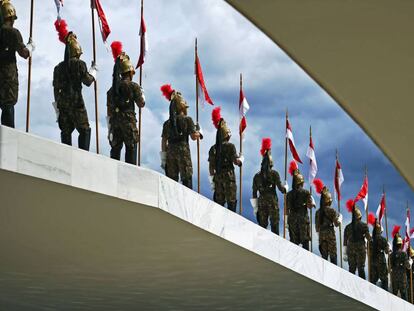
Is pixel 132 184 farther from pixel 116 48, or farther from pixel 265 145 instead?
pixel 265 145

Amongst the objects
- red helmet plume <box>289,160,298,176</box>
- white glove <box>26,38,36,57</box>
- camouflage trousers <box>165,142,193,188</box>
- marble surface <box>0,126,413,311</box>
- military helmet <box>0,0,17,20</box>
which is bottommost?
marble surface <box>0,126,413,311</box>

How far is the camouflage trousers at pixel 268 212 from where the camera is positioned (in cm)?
1353

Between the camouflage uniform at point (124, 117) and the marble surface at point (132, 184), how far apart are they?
99 cm

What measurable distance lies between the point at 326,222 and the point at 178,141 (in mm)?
5821

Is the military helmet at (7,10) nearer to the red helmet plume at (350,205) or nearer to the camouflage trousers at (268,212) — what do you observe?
the camouflage trousers at (268,212)

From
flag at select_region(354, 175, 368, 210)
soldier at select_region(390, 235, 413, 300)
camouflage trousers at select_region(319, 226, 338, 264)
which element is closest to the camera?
camouflage trousers at select_region(319, 226, 338, 264)

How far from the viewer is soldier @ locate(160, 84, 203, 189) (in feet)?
34.7

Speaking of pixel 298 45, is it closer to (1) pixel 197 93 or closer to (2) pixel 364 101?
(2) pixel 364 101

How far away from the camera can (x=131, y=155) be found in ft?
30.9

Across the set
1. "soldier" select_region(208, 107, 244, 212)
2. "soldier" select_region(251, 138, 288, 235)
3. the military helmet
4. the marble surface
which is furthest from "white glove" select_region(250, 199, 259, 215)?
the military helmet

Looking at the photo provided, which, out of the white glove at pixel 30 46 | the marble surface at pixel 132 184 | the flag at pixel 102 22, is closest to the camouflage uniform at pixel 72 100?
the white glove at pixel 30 46

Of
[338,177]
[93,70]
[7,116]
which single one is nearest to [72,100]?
[93,70]

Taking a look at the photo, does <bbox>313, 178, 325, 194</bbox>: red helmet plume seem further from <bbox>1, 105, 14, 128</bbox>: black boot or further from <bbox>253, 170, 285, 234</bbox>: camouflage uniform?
<bbox>1, 105, 14, 128</bbox>: black boot

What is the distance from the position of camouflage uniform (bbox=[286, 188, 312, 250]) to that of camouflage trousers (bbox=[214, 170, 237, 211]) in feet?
8.59
